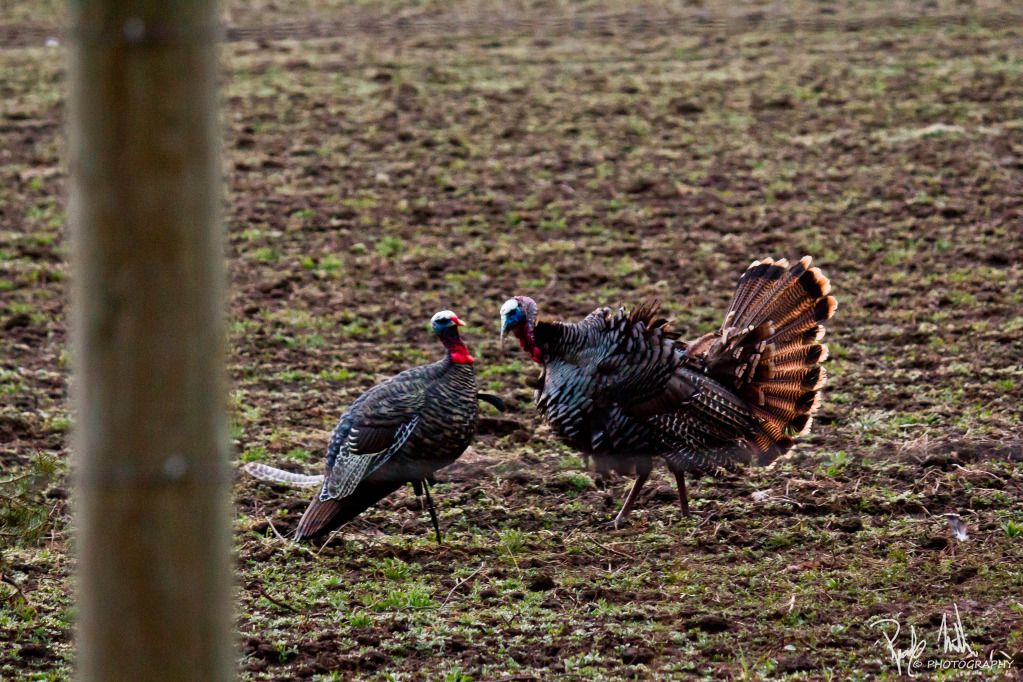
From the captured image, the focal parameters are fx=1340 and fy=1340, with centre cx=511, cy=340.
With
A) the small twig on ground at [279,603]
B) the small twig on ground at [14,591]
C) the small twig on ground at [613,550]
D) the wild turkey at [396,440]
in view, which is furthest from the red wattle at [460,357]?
the small twig on ground at [14,591]

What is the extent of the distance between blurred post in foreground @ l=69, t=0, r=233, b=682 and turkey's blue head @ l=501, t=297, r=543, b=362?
4259mm

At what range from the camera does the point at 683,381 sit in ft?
19.9

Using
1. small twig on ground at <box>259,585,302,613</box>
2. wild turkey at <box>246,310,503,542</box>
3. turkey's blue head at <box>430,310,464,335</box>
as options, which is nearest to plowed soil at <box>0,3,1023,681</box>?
small twig on ground at <box>259,585,302,613</box>

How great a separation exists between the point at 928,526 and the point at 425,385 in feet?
7.43

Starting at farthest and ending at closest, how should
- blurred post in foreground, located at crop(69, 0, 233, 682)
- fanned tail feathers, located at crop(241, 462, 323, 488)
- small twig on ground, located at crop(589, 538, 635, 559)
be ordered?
fanned tail feathers, located at crop(241, 462, 323, 488), small twig on ground, located at crop(589, 538, 635, 559), blurred post in foreground, located at crop(69, 0, 233, 682)

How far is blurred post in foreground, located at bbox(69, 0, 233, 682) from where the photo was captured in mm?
1756

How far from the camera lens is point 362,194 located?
11.0 metres

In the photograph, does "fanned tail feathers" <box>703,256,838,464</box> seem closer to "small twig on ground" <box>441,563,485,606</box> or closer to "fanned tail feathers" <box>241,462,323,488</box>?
"small twig on ground" <box>441,563,485,606</box>

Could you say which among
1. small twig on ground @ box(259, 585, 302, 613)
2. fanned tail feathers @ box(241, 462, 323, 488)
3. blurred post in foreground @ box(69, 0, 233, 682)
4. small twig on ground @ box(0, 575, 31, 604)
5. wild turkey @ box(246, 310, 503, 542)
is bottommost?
small twig on ground @ box(259, 585, 302, 613)

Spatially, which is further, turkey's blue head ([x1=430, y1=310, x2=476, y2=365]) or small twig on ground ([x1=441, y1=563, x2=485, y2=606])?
turkey's blue head ([x1=430, y1=310, x2=476, y2=365])

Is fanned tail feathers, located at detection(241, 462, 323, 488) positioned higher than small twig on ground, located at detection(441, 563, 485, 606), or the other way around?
fanned tail feathers, located at detection(241, 462, 323, 488)

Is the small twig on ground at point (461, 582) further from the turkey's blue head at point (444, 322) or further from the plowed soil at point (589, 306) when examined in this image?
the turkey's blue head at point (444, 322)

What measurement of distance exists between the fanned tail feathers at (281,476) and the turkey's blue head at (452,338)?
886 mm

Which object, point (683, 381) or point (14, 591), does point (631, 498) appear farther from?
point (14, 591)
